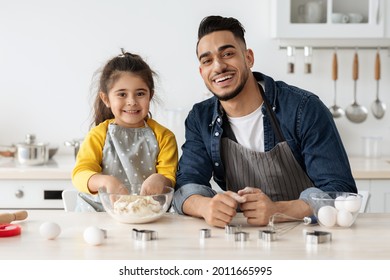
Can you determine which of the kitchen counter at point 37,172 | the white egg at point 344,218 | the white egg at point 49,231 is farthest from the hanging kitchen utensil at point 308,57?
the white egg at point 49,231

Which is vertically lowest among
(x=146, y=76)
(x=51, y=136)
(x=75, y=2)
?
(x=51, y=136)

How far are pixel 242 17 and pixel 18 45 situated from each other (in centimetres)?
126

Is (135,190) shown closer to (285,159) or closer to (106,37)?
(285,159)

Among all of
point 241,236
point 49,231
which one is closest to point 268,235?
point 241,236

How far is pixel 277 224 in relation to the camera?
202cm

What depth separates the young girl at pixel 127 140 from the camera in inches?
96.9

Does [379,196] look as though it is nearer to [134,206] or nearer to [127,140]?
[127,140]

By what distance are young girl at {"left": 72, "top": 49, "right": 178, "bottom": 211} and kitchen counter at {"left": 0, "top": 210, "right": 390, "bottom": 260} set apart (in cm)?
41

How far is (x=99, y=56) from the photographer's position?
4.07 m

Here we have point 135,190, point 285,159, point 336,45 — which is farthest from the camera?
point 336,45

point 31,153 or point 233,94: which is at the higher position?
point 233,94

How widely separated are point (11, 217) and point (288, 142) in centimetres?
95

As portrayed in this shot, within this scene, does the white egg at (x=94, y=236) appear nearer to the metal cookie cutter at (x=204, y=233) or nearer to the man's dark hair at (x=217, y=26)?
the metal cookie cutter at (x=204, y=233)

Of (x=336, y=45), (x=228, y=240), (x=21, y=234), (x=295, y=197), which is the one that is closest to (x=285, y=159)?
(x=295, y=197)
